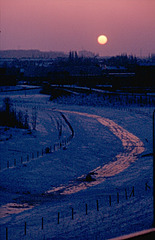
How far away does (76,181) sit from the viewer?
8.28 meters

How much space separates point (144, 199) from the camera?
6625mm

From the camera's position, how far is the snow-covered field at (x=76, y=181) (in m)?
5.44

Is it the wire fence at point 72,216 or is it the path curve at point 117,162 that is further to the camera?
the path curve at point 117,162

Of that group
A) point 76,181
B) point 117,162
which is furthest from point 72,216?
point 117,162

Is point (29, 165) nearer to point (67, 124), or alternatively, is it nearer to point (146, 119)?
point (67, 124)

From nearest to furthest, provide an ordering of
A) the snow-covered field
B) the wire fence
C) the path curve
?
the wire fence < the snow-covered field < the path curve

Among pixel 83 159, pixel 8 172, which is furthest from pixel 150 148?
pixel 8 172

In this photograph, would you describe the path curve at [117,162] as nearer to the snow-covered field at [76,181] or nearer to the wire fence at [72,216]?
the snow-covered field at [76,181]

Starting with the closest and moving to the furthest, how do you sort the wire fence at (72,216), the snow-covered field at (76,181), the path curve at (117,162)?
the wire fence at (72,216)
the snow-covered field at (76,181)
the path curve at (117,162)

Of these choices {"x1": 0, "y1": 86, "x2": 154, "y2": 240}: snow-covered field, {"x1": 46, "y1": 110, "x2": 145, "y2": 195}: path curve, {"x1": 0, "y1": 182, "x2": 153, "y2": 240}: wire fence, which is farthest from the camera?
{"x1": 46, "y1": 110, "x2": 145, "y2": 195}: path curve

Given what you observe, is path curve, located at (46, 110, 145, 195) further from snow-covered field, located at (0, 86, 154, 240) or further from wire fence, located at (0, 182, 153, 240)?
wire fence, located at (0, 182, 153, 240)

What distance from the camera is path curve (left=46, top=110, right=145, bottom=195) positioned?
7824 mm

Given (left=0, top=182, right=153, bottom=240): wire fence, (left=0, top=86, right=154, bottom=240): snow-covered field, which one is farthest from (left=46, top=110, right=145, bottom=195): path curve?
(left=0, top=182, right=153, bottom=240): wire fence

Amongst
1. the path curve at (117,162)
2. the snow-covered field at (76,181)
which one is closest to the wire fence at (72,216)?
the snow-covered field at (76,181)
